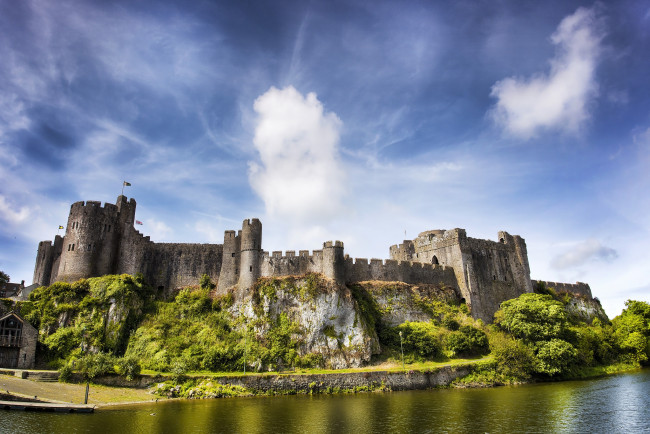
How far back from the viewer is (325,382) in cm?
3644

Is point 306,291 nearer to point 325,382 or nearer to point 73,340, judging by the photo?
point 325,382

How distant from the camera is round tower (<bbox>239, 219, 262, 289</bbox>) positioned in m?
44.6

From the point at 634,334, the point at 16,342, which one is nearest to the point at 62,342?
the point at 16,342

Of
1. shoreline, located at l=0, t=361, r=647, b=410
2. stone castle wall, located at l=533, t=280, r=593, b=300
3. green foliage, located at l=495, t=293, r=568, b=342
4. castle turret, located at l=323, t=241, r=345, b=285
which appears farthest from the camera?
stone castle wall, located at l=533, t=280, r=593, b=300

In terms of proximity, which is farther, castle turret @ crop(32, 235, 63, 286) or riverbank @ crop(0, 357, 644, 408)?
castle turret @ crop(32, 235, 63, 286)

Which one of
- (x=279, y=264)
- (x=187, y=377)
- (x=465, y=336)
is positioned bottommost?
(x=187, y=377)

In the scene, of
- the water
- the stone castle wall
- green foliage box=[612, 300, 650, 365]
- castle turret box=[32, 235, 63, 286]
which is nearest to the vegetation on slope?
green foliage box=[612, 300, 650, 365]

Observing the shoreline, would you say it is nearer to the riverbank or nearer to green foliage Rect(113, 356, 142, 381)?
the riverbank

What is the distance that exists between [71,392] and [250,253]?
776 inches

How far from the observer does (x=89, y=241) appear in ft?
145

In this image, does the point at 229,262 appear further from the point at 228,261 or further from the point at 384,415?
the point at 384,415

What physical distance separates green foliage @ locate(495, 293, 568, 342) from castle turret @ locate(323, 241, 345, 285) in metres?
17.3

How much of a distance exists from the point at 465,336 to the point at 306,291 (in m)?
16.6

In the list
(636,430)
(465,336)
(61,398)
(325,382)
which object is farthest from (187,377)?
(636,430)
